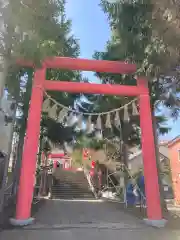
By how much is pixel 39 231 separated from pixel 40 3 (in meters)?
5.25

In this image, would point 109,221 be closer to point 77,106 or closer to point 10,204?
point 10,204

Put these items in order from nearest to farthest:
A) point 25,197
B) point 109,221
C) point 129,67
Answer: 1. point 25,197
2. point 109,221
3. point 129,67

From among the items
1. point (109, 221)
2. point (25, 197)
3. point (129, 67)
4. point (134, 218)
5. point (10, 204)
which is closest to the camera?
point (25, 197)

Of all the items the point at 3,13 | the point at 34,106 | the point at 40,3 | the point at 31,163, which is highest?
the point at 40,3

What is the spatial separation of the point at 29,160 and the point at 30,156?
0.38ft

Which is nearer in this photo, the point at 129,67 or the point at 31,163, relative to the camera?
the point at 31,163

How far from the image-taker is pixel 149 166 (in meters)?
6.88

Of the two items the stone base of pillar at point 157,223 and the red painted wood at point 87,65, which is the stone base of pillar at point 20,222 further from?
the red painted wood at point 87,65

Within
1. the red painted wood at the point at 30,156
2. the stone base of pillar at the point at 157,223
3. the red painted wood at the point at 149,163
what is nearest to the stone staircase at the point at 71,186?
the red painted wood at the point at 30,156

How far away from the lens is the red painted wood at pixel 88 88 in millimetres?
7422

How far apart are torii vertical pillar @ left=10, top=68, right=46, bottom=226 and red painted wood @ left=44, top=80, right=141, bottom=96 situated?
0.39m

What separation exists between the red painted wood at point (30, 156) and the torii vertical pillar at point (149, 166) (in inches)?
129

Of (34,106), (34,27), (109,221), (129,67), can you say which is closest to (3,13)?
(34,27)

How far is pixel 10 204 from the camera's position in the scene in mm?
9055
